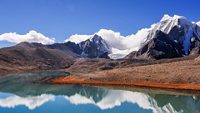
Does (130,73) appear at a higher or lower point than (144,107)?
higher

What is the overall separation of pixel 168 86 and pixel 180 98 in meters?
23.6

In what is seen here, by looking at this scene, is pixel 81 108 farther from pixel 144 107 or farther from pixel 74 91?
pixel 74 91

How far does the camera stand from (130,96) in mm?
82938

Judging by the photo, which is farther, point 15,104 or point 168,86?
point 168,86

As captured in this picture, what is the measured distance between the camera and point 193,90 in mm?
90375

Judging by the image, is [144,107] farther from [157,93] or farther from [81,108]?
[157,93]

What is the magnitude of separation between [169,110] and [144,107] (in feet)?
15.5

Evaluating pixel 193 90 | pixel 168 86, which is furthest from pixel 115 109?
pixel 168 86

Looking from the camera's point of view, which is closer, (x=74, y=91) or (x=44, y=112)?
(x=44, y=112)

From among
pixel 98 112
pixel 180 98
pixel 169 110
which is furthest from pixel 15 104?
pixel 180 98

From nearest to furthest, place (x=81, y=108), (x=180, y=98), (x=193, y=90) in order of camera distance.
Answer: (x=81, y=108) → (x=180, y=98) → (x=193, y=90)

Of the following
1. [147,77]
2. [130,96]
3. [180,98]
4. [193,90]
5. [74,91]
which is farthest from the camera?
[147,77]

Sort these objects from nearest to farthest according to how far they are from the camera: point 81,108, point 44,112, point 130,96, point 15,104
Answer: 1. point 44,112
2. point 81,108
3. point 15,104
4. point 130,96

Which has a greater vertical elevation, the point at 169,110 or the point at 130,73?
the point at 130,73
